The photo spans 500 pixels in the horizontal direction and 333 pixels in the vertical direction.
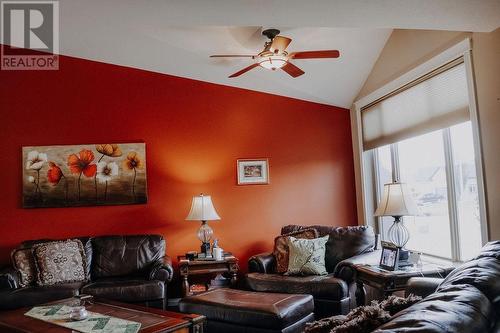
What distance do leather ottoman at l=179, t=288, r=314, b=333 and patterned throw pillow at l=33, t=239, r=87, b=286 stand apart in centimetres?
143

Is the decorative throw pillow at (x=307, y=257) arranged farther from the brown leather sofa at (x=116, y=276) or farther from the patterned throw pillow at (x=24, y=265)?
the patterned throw pillow at (x=24, y=265)

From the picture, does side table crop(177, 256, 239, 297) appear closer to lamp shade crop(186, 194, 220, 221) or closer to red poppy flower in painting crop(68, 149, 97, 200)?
lamp shade crop(186, 194, 220, 221)

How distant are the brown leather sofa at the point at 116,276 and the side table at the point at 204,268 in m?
0.18

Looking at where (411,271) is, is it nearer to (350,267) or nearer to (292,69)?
(350,267)

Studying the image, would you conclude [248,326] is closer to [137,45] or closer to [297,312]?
[297,312]

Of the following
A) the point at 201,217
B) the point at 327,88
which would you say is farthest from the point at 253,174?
the point at 327,88

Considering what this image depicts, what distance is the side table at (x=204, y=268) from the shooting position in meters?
4.24

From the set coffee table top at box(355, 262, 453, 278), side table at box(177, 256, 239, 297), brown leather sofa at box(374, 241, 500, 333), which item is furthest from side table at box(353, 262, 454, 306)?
side table at box(177, 256, 239, 297)

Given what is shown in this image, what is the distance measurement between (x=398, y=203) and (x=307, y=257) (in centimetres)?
111

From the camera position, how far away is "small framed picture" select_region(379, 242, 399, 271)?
3244 millimetres

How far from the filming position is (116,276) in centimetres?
432

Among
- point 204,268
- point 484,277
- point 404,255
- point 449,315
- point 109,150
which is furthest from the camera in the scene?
point 109,150

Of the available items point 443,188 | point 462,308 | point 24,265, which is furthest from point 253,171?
point 462,308

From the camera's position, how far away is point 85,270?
417 centimetres
